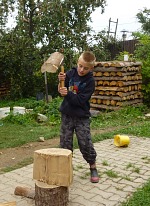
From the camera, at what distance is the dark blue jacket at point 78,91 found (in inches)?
144

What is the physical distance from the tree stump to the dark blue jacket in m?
0.94

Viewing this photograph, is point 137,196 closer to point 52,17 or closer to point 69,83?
point 69,83

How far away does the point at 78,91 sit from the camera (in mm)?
3682

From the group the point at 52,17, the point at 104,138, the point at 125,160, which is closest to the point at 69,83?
the point at 125,160

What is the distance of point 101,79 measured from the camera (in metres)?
9.55

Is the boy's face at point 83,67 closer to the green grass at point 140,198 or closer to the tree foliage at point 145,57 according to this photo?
the green grass at point 140,198

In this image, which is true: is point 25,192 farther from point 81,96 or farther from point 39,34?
point 39,34

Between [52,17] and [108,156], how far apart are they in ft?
29.2

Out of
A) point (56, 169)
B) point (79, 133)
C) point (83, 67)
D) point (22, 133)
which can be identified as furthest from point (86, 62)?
point (22, 133)

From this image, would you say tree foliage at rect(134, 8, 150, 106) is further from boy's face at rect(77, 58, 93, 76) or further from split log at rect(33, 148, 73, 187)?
split log at rect(33, 148, 73, 187)

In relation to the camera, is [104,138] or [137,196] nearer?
[137,196]

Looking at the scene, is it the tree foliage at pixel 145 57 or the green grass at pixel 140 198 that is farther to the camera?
the tree foliage at pixel 145 57

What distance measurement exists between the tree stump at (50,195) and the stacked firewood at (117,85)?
6.23 meters

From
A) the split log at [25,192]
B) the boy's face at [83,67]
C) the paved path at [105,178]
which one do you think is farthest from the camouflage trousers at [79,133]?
the split log at [25,192]
